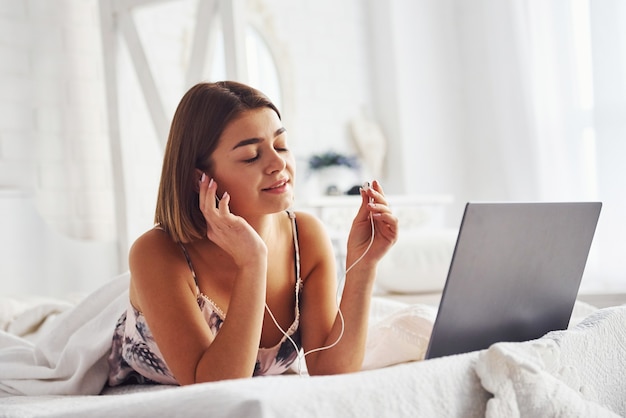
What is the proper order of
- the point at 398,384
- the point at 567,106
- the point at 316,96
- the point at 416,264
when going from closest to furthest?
the point at 398,384
the point at 416,264
the point at 567,106
the point at 316,96

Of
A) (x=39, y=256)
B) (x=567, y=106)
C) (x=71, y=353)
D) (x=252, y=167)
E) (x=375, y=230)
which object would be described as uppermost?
(x=567, y=106)

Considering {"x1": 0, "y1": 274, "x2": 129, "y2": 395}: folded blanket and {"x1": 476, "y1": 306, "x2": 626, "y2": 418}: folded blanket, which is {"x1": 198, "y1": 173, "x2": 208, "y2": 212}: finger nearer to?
{"x1": 0, "y1": 274, "x2": 129, "y2": 395}: folded blanket

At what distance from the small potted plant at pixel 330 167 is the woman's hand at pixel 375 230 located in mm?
3222

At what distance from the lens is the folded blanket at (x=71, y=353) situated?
1632 millimetres

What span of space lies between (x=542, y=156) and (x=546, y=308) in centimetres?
378

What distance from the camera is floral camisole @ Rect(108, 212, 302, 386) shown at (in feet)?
4.85

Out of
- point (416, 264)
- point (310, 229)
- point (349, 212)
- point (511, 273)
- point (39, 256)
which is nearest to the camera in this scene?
point (511, 273)

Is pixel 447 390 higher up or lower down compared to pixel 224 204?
lower down

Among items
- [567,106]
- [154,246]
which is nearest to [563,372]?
[154,246]

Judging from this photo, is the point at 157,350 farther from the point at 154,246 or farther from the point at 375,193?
the point at 375,193

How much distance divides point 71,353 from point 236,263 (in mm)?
526

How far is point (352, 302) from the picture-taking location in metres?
1.48

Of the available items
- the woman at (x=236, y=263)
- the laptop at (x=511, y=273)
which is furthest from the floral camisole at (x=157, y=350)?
the laptop at (x=511, y=273)

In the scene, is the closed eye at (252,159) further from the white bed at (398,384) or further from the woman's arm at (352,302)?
the white bed at (398,384)
